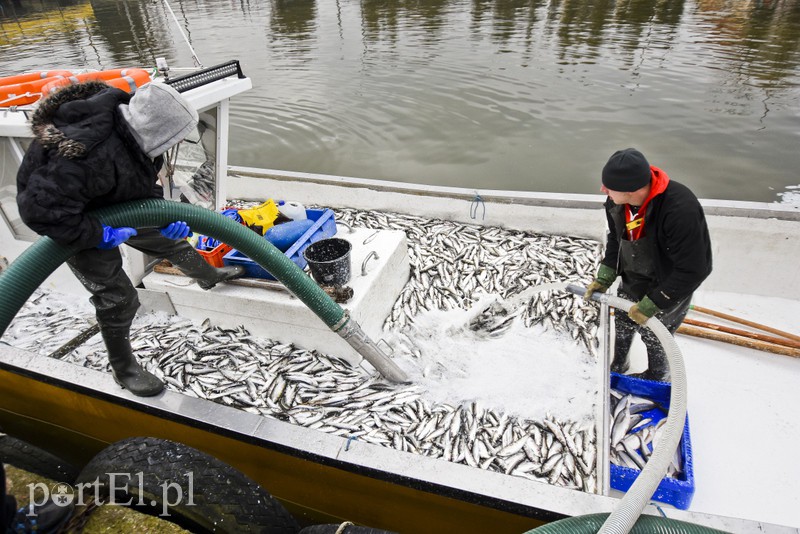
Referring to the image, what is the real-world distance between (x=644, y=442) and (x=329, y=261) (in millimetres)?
3031

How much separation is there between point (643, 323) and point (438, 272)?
Answer: 2.59 meters

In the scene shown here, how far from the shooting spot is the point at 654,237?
3197mm

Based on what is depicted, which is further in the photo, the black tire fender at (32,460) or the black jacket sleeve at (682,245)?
the black tire fender at (32,460)

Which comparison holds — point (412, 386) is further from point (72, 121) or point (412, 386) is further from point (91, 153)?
point (72, 121)

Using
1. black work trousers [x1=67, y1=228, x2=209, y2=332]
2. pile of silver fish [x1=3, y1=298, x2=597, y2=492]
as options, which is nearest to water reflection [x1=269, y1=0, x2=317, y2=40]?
pile of silver fish [x1=3, y1=298, x2=597, y2=492]

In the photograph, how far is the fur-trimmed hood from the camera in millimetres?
2513

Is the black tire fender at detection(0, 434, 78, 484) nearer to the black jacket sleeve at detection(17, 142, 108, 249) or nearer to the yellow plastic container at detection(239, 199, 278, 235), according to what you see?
the black jacket sleeve at detection(17, 142, 108, 249)

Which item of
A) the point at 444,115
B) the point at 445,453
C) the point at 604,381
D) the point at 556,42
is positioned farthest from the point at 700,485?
the point at 556,42

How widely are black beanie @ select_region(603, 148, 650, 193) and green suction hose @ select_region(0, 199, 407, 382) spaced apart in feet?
7.13

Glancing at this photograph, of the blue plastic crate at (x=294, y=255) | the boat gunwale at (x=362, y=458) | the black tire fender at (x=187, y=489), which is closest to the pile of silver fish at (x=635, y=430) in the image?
the boat gunwale at (x=362, y=458)

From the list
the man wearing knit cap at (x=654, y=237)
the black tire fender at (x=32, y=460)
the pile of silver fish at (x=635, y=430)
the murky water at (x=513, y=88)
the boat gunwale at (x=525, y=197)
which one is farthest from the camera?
the murky water at (x=513, y=88)

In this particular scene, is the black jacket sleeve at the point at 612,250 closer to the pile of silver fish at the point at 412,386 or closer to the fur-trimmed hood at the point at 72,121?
the pile of silver fish at the point at 412,386

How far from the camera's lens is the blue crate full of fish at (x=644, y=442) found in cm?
303

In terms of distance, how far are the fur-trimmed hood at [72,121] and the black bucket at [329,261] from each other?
1.96m
